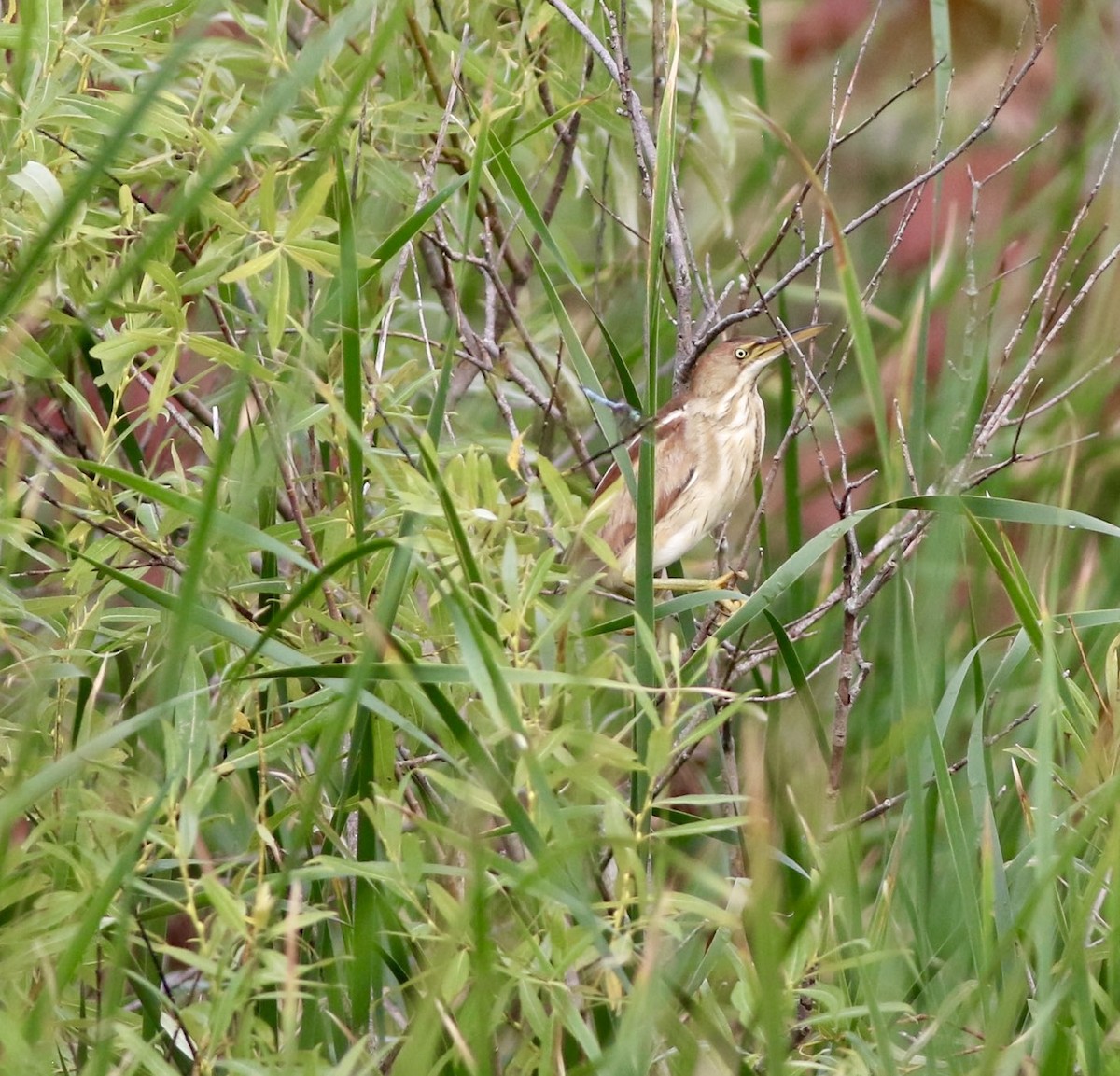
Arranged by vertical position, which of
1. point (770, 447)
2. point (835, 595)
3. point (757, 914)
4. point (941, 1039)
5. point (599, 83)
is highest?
point (599, 83)

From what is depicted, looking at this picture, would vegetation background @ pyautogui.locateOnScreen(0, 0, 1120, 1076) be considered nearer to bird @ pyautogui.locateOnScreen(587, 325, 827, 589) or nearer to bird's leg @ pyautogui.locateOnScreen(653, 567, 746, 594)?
bird's leg @ pyautogui.locateOnScreen(653, 567, 746, 594)

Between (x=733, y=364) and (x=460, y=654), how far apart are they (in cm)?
157

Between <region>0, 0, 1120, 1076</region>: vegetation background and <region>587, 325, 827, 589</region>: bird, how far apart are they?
387 millimetres

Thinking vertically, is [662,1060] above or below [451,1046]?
below

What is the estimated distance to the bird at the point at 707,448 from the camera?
10.0ft

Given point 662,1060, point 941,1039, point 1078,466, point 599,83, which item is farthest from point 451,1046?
point 1078,466

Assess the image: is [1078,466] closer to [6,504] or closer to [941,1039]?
[941,1039]

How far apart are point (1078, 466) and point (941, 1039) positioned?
1659mm

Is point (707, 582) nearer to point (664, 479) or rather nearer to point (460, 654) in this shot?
point (460, 654)

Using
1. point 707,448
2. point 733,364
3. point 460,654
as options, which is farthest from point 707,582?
point 733,364

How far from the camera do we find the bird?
10.0 ft

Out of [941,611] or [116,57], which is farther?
[116,57]

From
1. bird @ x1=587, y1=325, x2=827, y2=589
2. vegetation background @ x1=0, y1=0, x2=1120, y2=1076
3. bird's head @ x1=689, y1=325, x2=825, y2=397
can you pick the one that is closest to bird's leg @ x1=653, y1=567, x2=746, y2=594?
vegetation background @ x1=0, y1=0, x2=1120, y2=1076

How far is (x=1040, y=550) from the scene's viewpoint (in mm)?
2234
